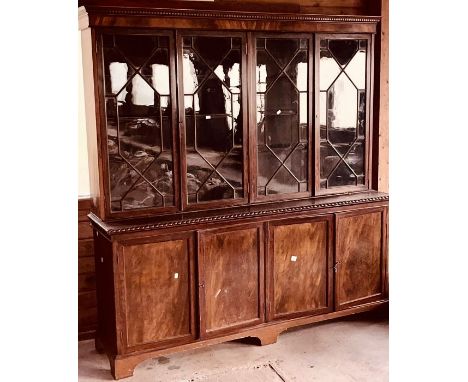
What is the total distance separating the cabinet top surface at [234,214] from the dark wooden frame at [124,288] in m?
0.07

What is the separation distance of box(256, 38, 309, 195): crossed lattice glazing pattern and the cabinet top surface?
0.14 m

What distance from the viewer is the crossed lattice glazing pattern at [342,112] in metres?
3.49

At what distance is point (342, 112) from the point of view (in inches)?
141

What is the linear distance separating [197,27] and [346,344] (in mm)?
2172

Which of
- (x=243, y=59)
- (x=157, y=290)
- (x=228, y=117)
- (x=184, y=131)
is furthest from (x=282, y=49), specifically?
(x=157, y=290)

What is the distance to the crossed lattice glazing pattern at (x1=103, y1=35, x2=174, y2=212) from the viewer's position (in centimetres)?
291

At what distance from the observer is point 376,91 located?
378 centimetres

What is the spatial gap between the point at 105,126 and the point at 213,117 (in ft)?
2.12

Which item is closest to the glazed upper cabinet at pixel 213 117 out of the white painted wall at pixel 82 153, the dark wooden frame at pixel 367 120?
the dark wooden frame at pixel 367 120

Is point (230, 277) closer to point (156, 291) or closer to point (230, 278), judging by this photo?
point (230, 278)

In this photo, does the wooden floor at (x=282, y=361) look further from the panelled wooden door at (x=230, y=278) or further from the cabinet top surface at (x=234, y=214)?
the cabinet top surface at (x=234, y=214)

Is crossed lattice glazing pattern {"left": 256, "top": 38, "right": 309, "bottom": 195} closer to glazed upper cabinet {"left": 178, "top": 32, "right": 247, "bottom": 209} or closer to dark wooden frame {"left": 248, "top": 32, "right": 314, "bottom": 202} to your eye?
dark wooden frame {"left": 248, "top": 32, "right": 314, "bottom": 202}
